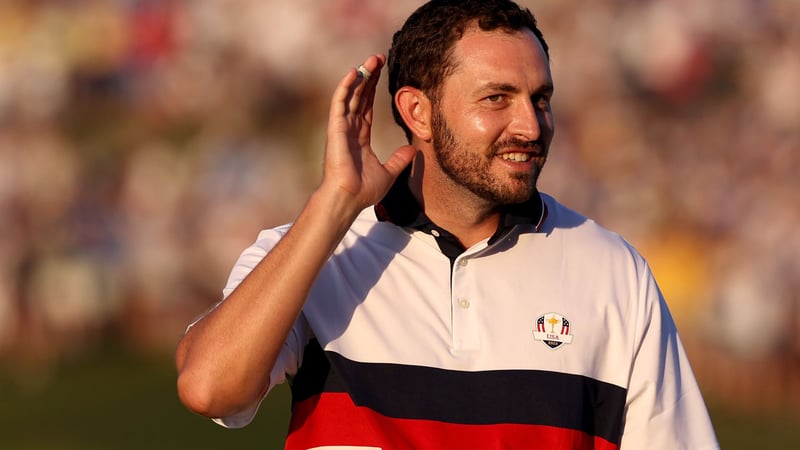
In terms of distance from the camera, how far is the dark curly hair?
2.58 m

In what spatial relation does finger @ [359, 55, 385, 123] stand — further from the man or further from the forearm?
the forearm

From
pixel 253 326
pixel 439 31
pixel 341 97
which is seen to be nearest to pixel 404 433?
pixel 253 326

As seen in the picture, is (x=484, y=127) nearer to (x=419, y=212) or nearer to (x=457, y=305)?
(x=419, y=212)

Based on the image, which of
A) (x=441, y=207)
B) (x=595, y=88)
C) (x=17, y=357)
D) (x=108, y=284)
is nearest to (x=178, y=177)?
(x=108, y=284)

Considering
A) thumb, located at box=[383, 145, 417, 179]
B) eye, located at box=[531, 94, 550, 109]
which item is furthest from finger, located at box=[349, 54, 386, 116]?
eye, located at box=[531, 94, 550, 109]

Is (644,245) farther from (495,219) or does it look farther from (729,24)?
(495,219)

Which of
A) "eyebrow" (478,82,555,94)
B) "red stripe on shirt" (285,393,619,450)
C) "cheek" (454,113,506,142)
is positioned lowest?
"red stripe on shirt" (285,393,619,450)

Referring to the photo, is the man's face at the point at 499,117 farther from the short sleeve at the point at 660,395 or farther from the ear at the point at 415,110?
the short sleeve at the point at 660,395

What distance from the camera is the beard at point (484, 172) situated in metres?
2.44

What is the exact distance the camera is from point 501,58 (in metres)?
2.50

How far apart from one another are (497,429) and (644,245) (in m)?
6.76

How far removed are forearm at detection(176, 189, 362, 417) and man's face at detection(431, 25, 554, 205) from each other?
16.3 inches

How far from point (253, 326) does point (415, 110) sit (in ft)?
2.54

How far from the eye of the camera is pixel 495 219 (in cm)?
255
